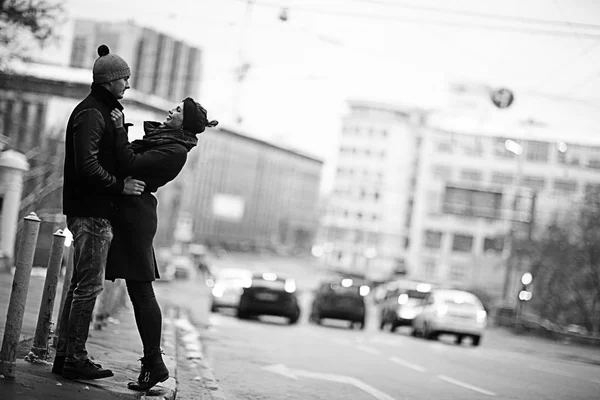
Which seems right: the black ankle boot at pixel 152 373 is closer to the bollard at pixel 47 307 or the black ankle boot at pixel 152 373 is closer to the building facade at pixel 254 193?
the bollard at pixel 47 307

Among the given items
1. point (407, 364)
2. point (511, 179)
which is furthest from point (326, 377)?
point (511, 179)

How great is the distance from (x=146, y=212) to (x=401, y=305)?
27.7 m

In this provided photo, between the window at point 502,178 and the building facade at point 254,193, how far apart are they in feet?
127

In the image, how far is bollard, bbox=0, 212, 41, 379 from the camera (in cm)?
677

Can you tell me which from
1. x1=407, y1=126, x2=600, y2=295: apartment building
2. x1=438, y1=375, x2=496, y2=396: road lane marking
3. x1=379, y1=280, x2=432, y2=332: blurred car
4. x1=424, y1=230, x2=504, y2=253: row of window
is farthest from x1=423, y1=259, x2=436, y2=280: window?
x1=438, y1=375, x2=496, y2=396: road lane marking

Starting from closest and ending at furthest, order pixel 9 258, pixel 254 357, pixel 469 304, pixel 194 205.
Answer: pixel 254 357, pixel 9 258, pixel 469 304, pixel 194 205

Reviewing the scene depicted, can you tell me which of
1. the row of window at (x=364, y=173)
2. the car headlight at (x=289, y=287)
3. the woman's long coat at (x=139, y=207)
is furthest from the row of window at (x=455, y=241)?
the woman's long coat at (x=139, y=207)

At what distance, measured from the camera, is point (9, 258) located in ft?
78.9

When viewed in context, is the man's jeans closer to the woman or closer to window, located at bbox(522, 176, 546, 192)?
the woman

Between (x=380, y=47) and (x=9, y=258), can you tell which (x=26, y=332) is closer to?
(x=9, y=258)

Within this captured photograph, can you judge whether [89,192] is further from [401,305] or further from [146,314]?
[401,305]

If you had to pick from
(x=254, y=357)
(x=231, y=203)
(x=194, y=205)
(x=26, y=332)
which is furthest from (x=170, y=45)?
(x=194, y=205)

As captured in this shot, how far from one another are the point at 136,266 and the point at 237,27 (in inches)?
914

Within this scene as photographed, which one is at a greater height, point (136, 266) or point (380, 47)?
point (380, 47)
